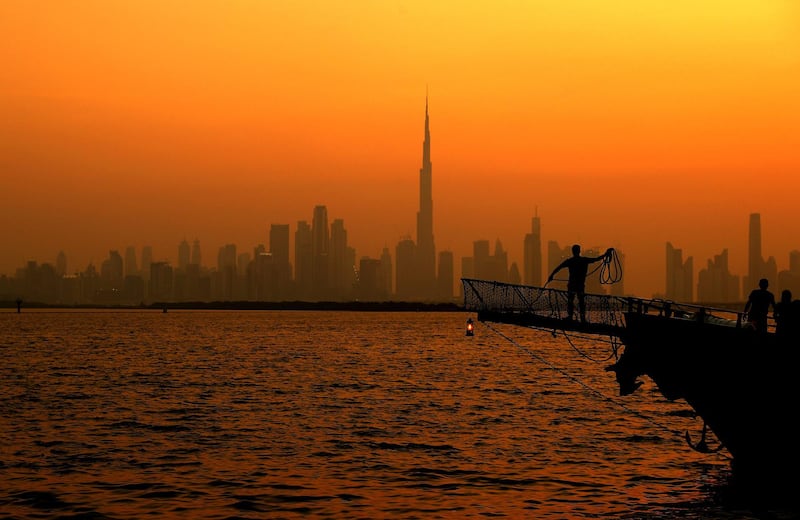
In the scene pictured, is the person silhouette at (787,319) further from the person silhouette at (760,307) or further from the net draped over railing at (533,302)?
the net draped over railing at (533,302)

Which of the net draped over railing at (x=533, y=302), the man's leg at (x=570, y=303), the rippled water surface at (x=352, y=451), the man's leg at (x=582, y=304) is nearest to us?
the rippled water surface at (x=352, y=451)

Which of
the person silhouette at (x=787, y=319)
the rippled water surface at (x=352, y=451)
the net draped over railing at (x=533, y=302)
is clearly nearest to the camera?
the person silhouette at (x=787, y=319)

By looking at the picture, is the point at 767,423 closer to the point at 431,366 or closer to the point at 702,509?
the point at 702,509

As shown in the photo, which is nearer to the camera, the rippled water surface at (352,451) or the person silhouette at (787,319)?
the person silhouette at (787,319)

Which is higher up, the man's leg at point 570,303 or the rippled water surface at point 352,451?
the man's leg at point 570,303

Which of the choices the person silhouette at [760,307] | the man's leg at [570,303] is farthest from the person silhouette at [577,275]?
the person silhouette at [760,307]

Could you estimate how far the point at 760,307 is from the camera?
20750 millimetres

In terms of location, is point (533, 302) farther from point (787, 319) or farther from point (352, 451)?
point (352, 451)

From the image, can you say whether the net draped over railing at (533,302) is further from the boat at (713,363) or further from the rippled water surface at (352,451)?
the rippled water surface at (352,451)

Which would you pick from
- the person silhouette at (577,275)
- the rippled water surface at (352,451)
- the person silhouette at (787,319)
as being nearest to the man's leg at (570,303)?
the person silhouette at (577,275)

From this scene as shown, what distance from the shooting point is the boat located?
65.4ft

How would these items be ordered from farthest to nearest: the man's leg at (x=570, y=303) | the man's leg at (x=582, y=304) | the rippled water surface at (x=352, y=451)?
the man's leg at (x=570, y=303)
the man's leg at (x=582, y=304)
the rippled water surface at (x=352, y=451)

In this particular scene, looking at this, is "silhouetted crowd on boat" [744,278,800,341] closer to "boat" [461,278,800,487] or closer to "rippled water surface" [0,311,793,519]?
"boat" [461,278,800,487]

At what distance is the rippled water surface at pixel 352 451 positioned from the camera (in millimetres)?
20219
